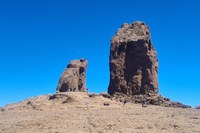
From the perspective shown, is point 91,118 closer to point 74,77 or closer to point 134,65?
point 134,65

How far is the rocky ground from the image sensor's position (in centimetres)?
3228

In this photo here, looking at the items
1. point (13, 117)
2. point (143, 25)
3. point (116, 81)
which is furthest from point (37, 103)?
point (143, 25)

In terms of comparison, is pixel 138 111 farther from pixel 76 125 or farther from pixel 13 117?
pixel 13 117

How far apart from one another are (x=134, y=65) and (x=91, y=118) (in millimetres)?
17328

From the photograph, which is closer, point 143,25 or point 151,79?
point 151,79

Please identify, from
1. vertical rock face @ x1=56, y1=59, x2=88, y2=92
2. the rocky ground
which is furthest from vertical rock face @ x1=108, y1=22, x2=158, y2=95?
vertical rock face @ x1=56, y1=59, x2=88, y2=92

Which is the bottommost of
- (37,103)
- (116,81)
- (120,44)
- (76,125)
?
(76,125)

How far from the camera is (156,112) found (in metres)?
39.6

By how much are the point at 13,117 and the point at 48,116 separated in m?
4.46

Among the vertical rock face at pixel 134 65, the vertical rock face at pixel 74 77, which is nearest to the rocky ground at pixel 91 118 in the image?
the vertical rock face at pixel 134 65

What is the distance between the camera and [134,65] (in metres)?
52.1

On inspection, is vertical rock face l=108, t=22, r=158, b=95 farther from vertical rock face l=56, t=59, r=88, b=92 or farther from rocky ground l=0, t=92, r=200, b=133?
vertical rock face l=56, t=59, r=88, b=92

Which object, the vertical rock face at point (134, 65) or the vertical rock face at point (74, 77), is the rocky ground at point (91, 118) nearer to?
the vertical rock face at point (134, 65)

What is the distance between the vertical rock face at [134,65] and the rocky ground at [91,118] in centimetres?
454
